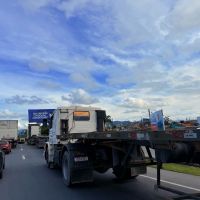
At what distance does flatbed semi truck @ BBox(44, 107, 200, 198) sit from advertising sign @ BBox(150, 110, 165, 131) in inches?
5.0

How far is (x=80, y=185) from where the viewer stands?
545 inches

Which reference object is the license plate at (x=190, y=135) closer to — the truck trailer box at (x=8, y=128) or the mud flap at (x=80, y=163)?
the mud flap at (x=80, y=163)

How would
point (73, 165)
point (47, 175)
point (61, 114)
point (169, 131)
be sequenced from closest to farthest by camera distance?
point (169, 131)
point (73, 165)
point (47, 175)
point (61, 114)

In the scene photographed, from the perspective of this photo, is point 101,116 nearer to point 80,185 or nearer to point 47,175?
point 47,175

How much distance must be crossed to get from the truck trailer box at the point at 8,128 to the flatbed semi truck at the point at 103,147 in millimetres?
38462

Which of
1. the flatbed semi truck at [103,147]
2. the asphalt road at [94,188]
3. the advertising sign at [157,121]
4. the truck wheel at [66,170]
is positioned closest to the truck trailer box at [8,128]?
the flatbed semi truck at [103,147]

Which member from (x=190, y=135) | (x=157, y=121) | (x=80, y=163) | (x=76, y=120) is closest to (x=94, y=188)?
(x=80, y=163)

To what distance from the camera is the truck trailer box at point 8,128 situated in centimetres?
5711

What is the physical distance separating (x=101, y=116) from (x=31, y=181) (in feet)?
15.6

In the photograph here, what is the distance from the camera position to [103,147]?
1365 cm

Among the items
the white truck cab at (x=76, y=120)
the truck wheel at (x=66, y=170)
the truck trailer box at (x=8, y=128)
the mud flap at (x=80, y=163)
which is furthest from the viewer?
the truck trailer box at (x=8, y=128)

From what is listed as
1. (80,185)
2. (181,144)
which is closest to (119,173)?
(80,185)

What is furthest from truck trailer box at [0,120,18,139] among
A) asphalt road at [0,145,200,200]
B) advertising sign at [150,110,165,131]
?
advertising sign at [150,110,165,131]

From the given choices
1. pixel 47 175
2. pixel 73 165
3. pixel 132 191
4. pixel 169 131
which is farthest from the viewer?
pixel 47 175
